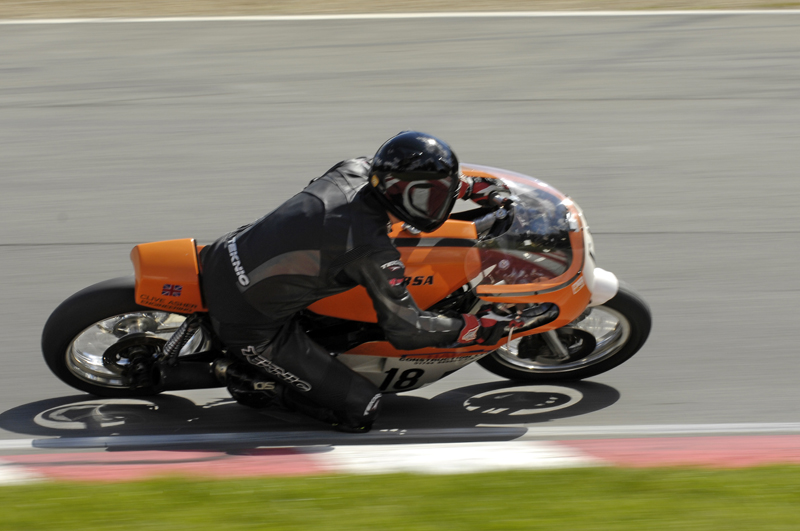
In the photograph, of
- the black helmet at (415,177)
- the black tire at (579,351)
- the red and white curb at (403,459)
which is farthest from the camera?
the black tire at (579,351)

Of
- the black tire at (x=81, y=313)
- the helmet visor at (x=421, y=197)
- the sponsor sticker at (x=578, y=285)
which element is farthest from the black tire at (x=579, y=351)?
the black tire at (x=81, y=313)

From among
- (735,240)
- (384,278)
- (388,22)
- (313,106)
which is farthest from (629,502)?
(388,22)

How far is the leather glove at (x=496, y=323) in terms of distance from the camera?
4.14m

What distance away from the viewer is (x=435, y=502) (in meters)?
3.32

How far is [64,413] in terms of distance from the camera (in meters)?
4.65

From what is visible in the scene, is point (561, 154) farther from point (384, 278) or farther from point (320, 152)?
point (384, 278)

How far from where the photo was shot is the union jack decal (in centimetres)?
416

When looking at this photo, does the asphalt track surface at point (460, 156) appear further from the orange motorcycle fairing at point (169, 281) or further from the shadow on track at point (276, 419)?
the orange motorcycle fairing at point (169, 281)

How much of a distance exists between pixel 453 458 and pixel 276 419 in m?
1.22

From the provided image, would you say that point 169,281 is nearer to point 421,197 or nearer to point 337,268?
point 337,268

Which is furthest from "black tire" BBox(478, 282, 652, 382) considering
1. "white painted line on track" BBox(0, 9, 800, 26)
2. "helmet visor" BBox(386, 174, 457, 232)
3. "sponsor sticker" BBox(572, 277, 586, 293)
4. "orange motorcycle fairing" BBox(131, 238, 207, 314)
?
"white painted line on track" BBox(0, 9, 800, 26)

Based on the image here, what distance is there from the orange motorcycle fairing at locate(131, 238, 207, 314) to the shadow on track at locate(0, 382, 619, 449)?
69 cm

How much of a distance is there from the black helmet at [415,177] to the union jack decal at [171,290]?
3.33 feet

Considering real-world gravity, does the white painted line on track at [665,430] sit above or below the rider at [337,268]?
below
